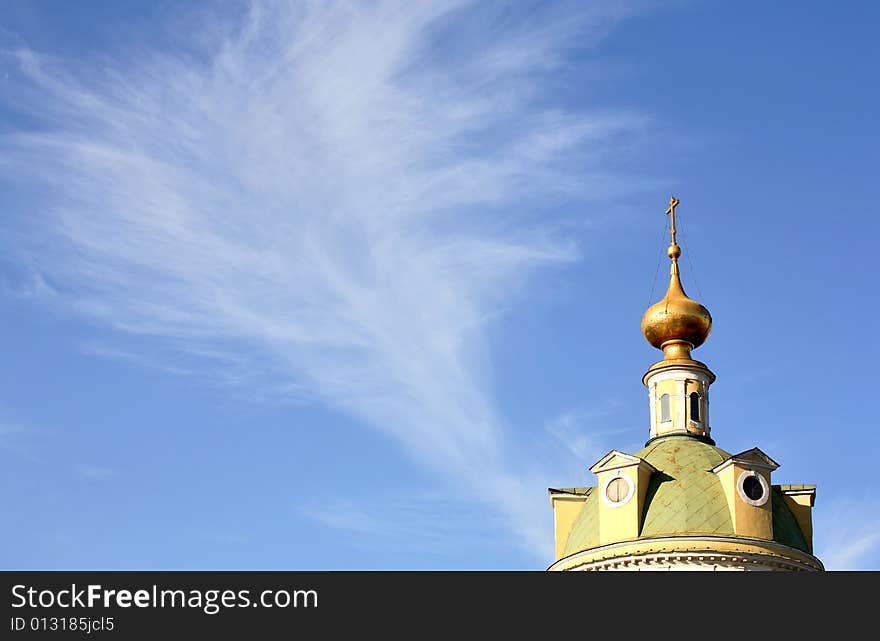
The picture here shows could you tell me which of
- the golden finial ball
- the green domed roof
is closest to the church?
the green domed roof

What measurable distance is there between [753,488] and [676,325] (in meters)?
6.86

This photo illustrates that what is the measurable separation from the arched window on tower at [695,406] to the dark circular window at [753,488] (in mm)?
4536

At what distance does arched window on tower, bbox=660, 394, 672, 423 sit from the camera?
148 feet

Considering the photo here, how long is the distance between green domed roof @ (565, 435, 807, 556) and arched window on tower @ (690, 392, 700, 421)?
1.83 meters

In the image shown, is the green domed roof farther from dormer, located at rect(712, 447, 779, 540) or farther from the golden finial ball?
the golden finial ball

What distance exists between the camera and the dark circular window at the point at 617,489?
134 feet

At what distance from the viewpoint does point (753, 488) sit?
40.7 metres

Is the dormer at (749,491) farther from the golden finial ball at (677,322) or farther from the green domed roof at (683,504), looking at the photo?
the golden finial ball at (677,322)

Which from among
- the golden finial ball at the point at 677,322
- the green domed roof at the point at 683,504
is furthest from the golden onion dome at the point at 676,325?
the green domed roof at the point at 683,504

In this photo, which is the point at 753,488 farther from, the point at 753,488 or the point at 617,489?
the point at 617,489
